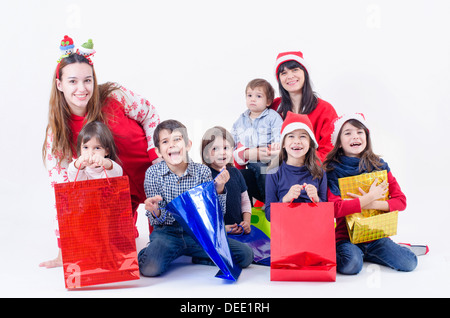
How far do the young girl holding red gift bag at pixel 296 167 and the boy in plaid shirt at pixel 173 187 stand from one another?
0.81ft

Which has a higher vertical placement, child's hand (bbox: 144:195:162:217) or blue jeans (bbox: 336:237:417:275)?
child's hand (bbox: 144:195:162:217)

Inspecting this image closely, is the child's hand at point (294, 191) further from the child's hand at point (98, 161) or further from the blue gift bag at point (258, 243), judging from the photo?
the child's hand at point (98, 161)

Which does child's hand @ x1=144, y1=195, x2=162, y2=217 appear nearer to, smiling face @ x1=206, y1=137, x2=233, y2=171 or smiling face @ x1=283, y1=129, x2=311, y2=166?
smiling face @ x1=206, y1=137, x2=233, y2=171

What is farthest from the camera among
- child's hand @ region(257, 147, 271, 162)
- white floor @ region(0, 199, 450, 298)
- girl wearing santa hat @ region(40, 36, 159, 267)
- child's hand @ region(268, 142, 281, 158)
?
child's hand @ region(257, 147, 271, 162)

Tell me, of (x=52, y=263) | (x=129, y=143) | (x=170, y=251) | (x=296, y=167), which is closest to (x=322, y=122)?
(x=296, y=167)

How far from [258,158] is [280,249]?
2.77 ft

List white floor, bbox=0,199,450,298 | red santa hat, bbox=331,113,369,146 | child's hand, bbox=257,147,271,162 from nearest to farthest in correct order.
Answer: white floor, bbox=0,199,450,298
red santa hat, bbox=331,113,369,146
child's hand, bbox=257,147,271,162

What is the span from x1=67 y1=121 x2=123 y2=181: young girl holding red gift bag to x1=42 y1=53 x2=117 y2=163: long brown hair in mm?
147

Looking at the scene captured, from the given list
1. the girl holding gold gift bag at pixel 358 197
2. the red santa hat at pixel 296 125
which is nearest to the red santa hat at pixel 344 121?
the girl holding gold gift bag at pixel 358 197

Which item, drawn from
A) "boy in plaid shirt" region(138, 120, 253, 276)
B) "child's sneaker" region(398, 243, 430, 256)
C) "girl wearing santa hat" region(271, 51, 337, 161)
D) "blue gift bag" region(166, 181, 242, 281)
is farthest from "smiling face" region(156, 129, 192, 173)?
"child's sneaker" region(398, 243, 430, 256)

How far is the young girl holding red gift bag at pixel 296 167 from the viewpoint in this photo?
108 inches

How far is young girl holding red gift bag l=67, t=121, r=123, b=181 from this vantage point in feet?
8.75

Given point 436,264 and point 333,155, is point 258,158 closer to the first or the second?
point 333,155

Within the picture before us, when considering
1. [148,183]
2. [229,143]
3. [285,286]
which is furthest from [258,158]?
[285,286]
